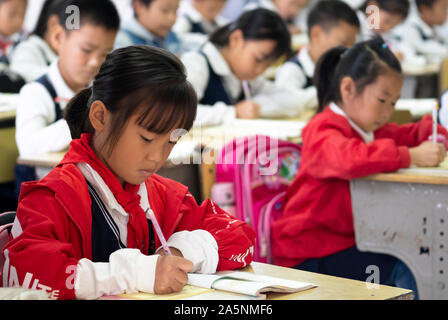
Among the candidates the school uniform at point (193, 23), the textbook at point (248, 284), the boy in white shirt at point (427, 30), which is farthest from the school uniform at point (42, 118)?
the boy in white shirt at point (427, 30)

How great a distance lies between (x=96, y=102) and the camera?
4.21 feet

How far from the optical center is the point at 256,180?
237 cm

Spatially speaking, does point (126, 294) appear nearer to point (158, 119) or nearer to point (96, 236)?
point (96, 236)

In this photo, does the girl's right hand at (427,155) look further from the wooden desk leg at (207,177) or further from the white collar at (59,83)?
the white collar at (59,83)

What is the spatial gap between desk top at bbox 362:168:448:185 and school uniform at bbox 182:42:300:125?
108 centimetres

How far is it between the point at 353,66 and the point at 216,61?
107 centimetres

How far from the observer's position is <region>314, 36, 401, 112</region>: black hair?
7.56ft

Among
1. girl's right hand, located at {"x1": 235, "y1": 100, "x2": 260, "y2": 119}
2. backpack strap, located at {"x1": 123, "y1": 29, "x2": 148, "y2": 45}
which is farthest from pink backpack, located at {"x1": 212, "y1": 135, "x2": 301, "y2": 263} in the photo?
backpack strap, located at {"x1": 123, "y1": 29, "x2": 148, "y2": 45}

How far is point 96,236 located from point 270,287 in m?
0.34

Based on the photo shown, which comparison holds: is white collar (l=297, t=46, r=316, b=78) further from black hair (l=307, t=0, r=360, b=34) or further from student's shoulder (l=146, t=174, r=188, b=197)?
student's shoulder (l=146, t=174, r=188, b=197)

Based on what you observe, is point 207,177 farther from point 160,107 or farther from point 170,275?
point 170,275

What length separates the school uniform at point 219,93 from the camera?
10.2 ft

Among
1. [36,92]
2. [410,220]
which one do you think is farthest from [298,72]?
[410,220]
